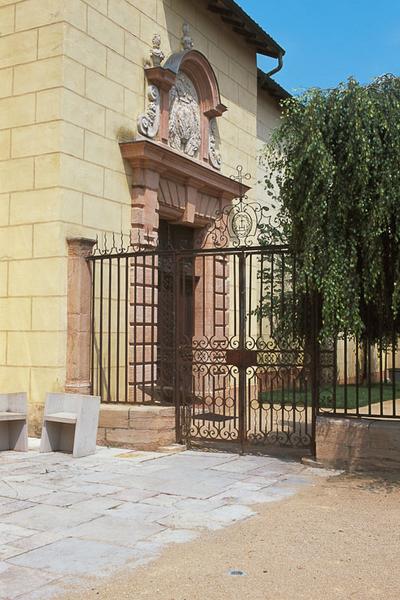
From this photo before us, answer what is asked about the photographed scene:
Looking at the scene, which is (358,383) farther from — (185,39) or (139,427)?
(185,39)

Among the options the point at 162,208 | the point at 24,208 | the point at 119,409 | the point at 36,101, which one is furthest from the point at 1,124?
the point at 119,409

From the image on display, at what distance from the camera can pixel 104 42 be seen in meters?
10.2

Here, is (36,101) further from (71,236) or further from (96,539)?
(96,539)

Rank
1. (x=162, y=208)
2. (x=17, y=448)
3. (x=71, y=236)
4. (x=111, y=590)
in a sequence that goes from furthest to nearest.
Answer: (x=162, y=208)
(x=71, y=236)
(x=17, y=448)
(x=111, y=590)

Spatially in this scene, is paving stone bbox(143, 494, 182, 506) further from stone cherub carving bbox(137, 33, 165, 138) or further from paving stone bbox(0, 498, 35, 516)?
stone cherub carving bbox(137, 33, 165, 138)

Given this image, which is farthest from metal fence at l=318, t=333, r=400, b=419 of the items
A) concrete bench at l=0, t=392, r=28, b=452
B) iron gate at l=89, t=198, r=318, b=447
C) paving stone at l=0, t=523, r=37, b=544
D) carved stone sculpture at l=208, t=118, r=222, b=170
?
carved stone sculpture at l=208, t=118, r=222, b=170

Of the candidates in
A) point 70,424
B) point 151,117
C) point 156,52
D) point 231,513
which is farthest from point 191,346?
point 156,52

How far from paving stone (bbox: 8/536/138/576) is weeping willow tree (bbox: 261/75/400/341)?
326 centimetres

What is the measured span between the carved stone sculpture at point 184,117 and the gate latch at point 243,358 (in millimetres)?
4608

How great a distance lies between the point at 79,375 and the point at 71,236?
1.87m

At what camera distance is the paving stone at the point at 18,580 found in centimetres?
396

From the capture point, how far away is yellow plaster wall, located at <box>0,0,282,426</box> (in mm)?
9172

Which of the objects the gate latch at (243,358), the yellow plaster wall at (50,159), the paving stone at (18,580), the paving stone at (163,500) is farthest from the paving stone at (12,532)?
the yellow plaster wall at (50,159)

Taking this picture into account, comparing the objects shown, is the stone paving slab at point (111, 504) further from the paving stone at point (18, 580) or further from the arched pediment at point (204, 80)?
the arched pediment at point (204, 80)
